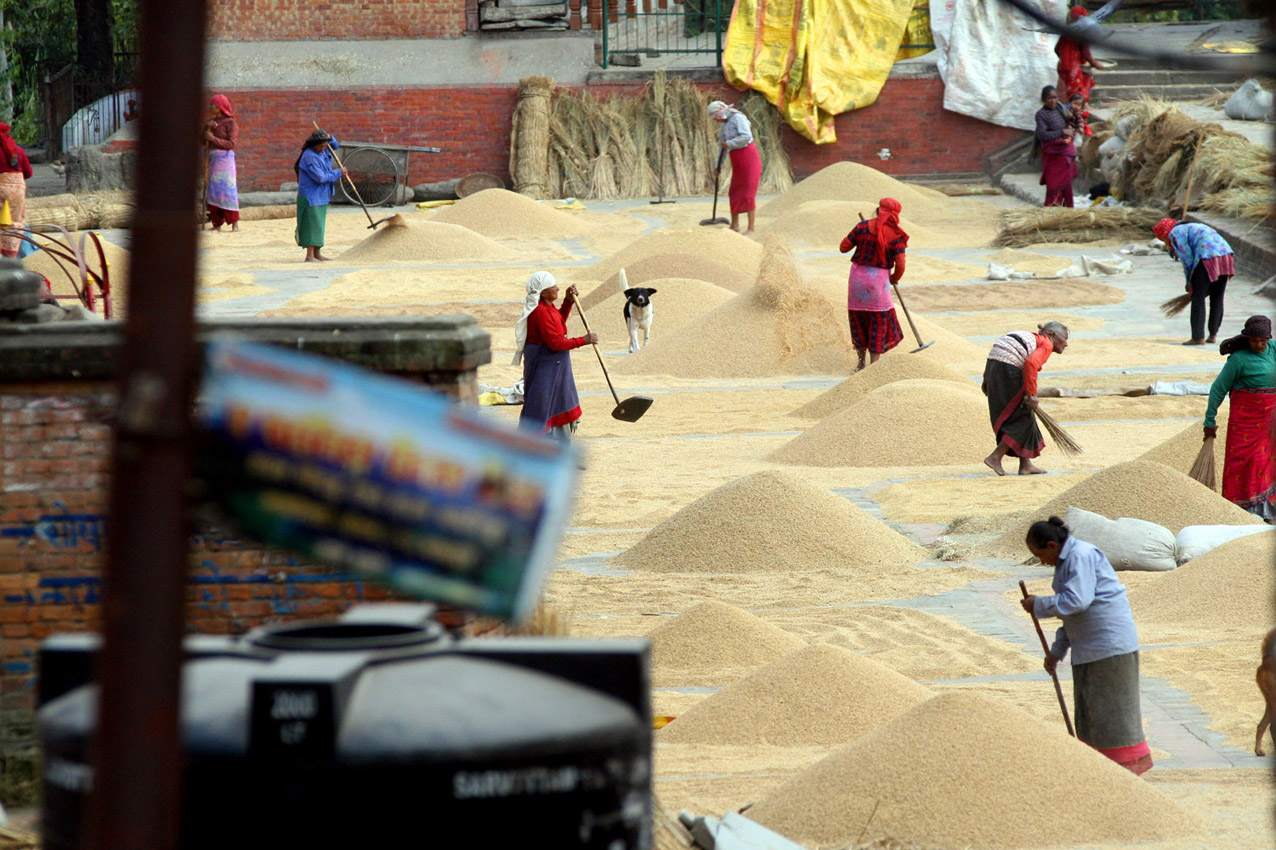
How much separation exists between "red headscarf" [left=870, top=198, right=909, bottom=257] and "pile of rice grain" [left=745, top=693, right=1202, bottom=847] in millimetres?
9680

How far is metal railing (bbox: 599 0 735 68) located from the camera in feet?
106

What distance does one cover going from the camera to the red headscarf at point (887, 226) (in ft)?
49.4

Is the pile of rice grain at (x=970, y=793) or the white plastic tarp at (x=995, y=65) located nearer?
the pile of rice grain at (x=970, y=793)

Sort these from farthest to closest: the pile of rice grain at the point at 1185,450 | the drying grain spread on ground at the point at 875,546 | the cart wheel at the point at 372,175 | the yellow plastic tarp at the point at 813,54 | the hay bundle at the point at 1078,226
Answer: the yellow plastic tarp at the point at 813,54, the cart wheel at the point at 372,175, the hay bundle at the point at 1078,226, the pile of rice grain at the point at 1185,450, the drying grain spread on ground at the point at 875,546

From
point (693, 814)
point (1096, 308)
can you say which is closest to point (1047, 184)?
point (1096, 308)

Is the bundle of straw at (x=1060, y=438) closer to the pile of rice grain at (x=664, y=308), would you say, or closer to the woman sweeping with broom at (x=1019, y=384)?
the woman sweeping with broom at (x=1019, y=384)

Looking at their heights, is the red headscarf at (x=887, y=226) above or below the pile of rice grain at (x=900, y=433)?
above

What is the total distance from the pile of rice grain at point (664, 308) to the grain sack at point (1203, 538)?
29.1ft

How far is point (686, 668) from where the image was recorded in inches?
311

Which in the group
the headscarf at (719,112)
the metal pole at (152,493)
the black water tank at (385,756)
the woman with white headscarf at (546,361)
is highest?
the metal pole at (152,493)

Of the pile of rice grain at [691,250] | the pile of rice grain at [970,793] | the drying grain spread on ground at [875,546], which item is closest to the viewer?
the pile of rice grain at [970,793]

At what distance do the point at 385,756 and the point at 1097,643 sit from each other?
4982 millimetres

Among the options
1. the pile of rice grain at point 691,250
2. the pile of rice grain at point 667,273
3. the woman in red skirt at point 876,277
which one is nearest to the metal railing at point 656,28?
the pile of rice grain at point 691,250

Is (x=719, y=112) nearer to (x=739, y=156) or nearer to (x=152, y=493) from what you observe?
(x=739, y=156)
